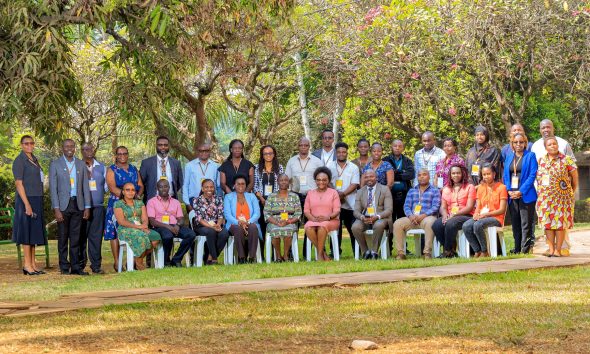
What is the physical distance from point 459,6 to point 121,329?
14.0 metres

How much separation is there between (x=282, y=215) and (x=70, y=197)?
9.16 feet

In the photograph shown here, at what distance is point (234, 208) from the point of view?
528 inches

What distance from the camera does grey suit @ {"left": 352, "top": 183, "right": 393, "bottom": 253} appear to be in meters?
13.2

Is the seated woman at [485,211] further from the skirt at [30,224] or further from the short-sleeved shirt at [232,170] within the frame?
A: the skirt at [30,224]

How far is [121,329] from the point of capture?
6906mm

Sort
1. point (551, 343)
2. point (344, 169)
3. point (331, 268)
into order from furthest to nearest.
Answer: point (344, 169)
point (331, 268)
point (551, 343)

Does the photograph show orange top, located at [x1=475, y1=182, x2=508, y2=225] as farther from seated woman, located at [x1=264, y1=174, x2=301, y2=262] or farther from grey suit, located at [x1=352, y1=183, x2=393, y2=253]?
seated woman, located at [x1=264, y1=174, x2=301, y2=262]

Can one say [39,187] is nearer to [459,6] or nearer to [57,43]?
[57,43]

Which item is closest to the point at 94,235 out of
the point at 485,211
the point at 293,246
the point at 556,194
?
the point at 293,246

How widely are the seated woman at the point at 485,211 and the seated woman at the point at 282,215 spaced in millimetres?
2331

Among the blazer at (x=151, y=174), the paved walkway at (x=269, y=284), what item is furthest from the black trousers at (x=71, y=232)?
the paved walkway at (x=269, y=284)

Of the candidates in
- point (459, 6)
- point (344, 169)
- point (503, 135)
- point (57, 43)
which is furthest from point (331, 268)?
point (503, 135)

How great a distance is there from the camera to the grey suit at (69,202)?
42.4 ft

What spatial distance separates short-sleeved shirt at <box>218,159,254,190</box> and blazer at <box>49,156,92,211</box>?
6.40 ft
